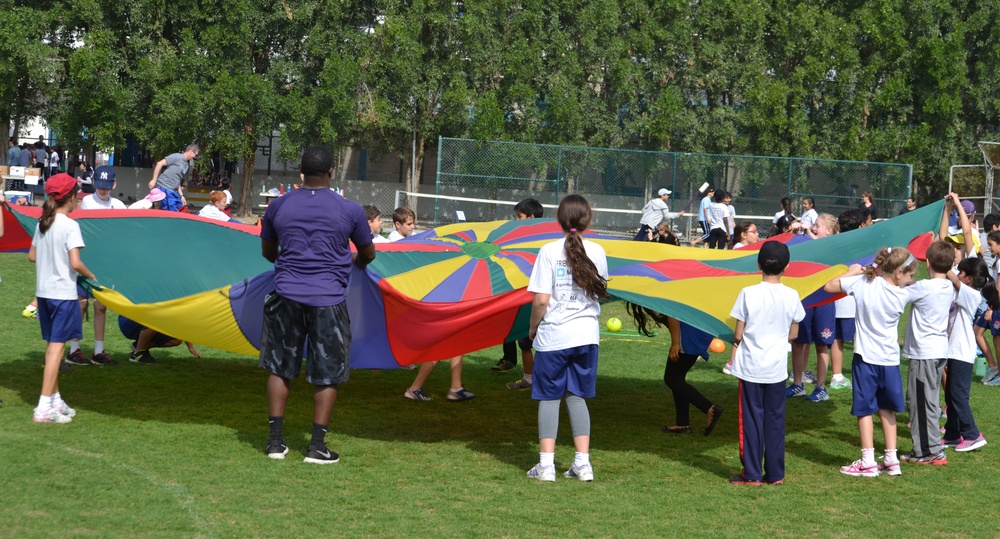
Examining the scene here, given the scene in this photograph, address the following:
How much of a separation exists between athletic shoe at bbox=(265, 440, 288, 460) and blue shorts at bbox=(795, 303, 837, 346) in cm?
435

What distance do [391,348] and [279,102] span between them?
20.0 metres

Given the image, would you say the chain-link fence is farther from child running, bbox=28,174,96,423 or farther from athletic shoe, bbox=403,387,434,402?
child running, bbox=28,174,96,423

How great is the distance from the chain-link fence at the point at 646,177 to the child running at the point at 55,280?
54.5 feet

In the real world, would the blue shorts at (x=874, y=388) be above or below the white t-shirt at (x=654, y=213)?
below

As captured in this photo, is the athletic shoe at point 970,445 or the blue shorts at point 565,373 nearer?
the blue shorts at point 565,373

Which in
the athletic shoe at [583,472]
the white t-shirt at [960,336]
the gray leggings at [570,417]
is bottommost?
the athletic shoe at [583,472]

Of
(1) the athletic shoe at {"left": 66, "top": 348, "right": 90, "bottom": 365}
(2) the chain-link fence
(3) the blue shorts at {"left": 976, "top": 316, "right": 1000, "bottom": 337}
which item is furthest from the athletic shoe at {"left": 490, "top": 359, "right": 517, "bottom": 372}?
(2) the chain-link fence

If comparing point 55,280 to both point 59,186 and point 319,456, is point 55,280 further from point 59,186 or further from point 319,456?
point 319,456

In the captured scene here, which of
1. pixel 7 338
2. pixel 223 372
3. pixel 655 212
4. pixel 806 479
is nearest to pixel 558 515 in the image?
pixel 806 479

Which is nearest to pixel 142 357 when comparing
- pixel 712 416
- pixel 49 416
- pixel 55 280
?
pixel 49 416

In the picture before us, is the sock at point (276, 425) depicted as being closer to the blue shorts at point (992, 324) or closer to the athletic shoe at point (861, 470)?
the athletic shoe at point (861, 470)

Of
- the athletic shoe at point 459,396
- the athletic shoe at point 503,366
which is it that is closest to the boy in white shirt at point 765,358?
the athletic shoe at point 459,396

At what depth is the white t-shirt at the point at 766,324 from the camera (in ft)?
18.6

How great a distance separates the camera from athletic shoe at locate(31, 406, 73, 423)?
252 inches
